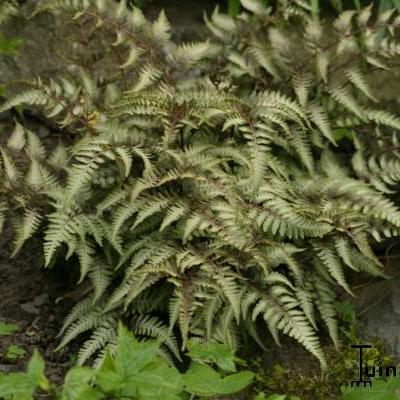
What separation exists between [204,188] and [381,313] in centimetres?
117

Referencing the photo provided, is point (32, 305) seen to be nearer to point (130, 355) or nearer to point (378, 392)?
point (130, 355)

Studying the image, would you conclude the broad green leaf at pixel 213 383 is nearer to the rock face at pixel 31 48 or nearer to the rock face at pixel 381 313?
the rock face at pixel 381 313

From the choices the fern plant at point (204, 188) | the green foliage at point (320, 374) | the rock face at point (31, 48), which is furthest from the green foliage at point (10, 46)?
the green foliage at point (320, 374)

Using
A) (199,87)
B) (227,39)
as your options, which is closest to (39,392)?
(199,87)

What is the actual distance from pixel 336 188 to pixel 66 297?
153 cm

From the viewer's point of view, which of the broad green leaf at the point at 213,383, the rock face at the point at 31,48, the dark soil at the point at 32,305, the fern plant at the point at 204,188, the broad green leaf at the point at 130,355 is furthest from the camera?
the rock face at the point at 31,48

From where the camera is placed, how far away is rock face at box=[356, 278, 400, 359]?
369 centimetres

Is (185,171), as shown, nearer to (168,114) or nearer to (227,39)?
(168,114)

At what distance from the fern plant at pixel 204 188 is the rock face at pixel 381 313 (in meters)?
0.16

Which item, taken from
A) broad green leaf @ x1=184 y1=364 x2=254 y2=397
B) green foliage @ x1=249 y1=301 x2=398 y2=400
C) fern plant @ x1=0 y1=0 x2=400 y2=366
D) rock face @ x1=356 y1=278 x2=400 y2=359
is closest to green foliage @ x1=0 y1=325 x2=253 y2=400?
broad green leaf @ x1=184 y1=364 x2=254 y2=397

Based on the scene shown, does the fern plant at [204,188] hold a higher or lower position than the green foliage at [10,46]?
lower

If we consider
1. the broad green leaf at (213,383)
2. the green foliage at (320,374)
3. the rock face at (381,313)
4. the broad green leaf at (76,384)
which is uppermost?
the rock face at (381,313)

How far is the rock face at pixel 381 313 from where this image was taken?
369 cm

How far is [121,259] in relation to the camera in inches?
136
